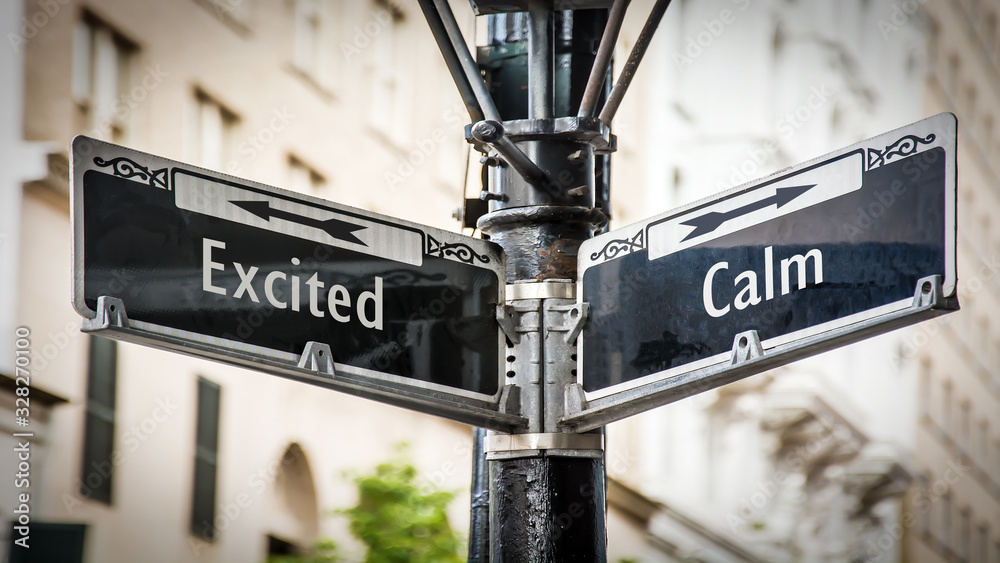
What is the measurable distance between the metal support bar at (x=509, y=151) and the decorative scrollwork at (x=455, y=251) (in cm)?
23

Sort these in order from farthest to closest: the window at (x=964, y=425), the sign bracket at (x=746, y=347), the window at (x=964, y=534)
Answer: the window at (x=964, y=534)
the window at (x=964, y=425)
the sign bracket at (x=746, y=347)

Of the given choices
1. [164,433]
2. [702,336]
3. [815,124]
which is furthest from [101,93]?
[815,124]

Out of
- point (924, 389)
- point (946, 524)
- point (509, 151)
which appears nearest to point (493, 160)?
point (509, 151)

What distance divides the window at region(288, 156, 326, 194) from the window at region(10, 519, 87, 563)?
644cm

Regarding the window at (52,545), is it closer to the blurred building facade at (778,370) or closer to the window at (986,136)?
the blurred building facade at (778,370)

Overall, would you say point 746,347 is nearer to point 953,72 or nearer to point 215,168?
point 215,168

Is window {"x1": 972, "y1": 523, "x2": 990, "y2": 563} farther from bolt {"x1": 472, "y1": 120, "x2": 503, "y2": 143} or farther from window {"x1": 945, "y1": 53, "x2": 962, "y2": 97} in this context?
bolt {"x1": 472, "y1": 120, "x2": 503, "y2": 143}

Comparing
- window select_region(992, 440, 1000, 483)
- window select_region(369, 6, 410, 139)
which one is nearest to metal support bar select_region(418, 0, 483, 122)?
window select_region(369, 6, 410, 139)

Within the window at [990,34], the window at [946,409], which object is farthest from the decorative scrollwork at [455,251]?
the window at [990,34]

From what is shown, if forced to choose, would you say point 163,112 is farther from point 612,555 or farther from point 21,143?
point 612,555

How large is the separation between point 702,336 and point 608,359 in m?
0.28

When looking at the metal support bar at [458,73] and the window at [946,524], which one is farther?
the window at [946,524]

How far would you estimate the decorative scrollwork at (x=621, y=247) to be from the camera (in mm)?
3053

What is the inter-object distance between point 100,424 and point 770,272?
12.0 meters
